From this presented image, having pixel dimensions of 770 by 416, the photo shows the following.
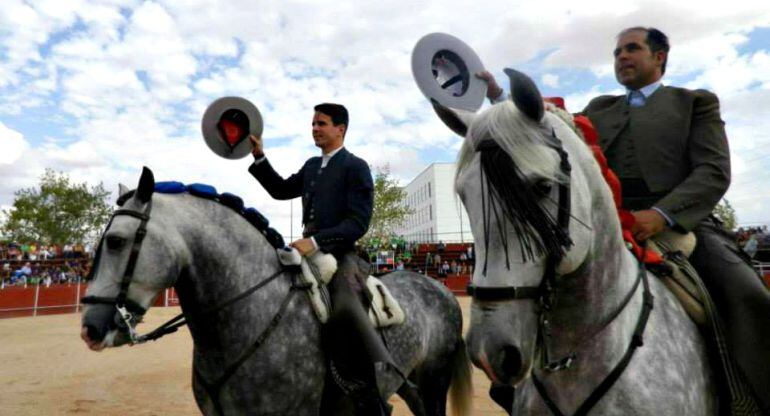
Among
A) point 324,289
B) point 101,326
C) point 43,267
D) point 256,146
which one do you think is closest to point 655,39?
point 324,289

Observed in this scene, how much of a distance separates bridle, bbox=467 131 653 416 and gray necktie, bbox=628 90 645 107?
858mm

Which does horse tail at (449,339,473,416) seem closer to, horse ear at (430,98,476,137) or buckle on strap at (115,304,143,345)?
buckle on strap at (115,304,143,345)

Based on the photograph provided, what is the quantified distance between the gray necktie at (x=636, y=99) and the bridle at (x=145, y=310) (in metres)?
Answer: 2.24

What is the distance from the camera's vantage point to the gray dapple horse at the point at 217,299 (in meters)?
2.90

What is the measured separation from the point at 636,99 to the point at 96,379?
891cm

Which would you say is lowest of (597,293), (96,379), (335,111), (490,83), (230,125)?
(96,379)

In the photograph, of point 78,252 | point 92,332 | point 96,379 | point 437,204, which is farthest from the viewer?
point 437,204

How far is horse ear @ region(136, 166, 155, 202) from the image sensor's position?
3.04 metres

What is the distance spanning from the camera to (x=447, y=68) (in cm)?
269

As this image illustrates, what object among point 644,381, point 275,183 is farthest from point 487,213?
point 275,183

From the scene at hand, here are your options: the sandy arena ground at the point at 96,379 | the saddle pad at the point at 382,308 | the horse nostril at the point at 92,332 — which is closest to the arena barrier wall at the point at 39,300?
the sandy arena ground at the point at 96,379

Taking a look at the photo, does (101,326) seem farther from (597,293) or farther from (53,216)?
(53,216)

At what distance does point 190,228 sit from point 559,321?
2240mm

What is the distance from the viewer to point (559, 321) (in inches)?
78.1
